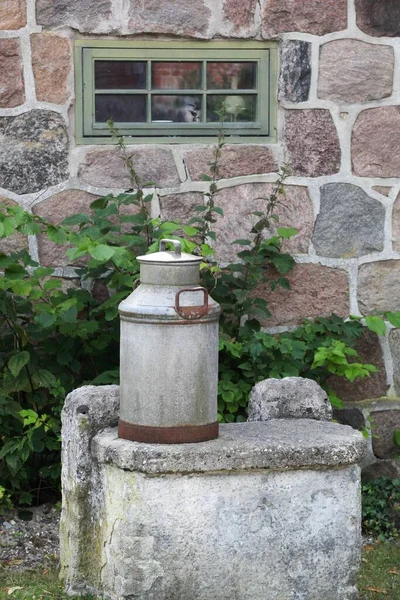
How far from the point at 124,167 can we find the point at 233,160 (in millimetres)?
474

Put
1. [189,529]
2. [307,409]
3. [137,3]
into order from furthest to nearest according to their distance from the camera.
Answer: [137,3] → [307,409] → [189,529]

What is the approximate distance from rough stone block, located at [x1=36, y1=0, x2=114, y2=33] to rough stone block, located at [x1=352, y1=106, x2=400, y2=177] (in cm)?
119

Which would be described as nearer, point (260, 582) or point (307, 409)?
point (260, 582)

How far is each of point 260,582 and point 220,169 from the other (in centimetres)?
201

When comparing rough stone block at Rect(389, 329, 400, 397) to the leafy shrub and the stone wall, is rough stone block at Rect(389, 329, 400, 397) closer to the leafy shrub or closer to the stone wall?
the stone wall

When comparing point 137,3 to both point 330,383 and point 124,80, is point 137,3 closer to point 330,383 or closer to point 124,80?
point 124,80

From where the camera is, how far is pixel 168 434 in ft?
11.7

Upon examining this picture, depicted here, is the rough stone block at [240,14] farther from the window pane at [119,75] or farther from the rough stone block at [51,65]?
the rough stone block at [51,65]

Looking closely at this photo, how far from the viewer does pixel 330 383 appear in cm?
512

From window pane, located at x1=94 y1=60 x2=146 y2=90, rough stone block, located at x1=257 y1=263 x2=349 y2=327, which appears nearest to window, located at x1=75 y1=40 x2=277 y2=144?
window pane, located at x1=94 y1=60 x2=146 y2=90

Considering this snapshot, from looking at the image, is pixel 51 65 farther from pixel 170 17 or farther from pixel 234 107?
pixel 234 107

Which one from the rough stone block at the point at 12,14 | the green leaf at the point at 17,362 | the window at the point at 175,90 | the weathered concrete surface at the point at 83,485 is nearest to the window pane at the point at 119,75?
the window at the point at 175,90

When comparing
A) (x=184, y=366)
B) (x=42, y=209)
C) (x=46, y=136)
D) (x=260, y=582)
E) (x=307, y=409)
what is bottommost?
(x=260, y=582)

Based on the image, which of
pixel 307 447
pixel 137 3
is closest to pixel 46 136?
pixel 137 3
